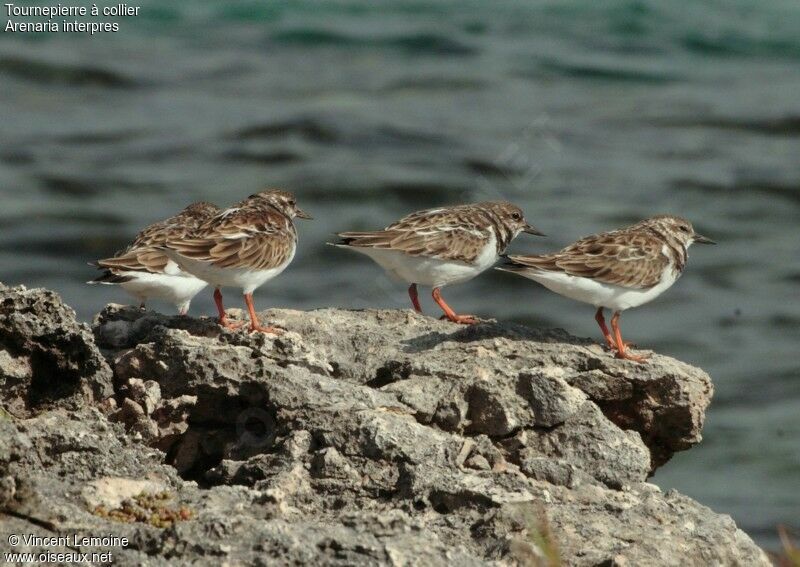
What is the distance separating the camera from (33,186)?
70.3ft

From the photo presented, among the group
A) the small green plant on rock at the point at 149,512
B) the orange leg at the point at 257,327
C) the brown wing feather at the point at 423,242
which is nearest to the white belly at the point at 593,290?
the brown wing feather at the point at 423,242

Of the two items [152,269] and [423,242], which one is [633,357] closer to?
[423,242]

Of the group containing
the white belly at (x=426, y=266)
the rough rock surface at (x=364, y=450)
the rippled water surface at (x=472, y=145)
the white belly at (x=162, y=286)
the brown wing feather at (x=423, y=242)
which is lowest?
the rippled water surface at (x=472, y=145)

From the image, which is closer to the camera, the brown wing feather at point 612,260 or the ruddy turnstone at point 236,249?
the ruddy turnstone at point 236,249

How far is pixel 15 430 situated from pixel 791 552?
2.74 meters

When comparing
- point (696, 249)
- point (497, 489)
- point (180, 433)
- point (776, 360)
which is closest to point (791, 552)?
point (497, 489)

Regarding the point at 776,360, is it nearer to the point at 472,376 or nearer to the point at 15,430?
the point at 472,376

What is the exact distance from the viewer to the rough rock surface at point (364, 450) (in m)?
4.64

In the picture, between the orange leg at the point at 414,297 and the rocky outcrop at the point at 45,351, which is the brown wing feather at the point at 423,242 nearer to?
the orange leg at the point at 414,297

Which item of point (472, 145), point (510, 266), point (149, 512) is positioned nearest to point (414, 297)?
point (510, 266)

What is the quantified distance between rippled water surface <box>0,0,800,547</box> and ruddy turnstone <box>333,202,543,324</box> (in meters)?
4.20

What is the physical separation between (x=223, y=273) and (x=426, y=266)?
1.61 meters

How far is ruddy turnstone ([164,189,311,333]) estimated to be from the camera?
7.93 metres

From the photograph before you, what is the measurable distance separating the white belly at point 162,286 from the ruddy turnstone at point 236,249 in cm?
60
